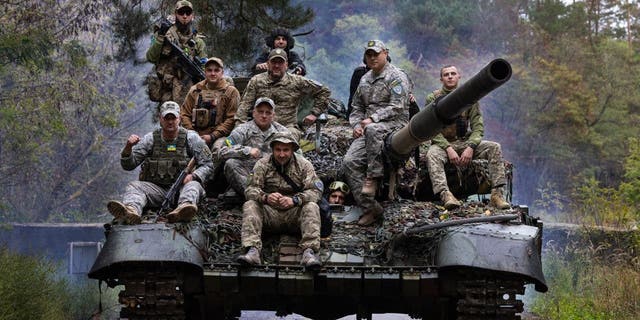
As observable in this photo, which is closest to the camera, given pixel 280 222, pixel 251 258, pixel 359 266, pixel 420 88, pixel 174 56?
pixel 251 258

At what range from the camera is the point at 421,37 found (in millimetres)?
39531

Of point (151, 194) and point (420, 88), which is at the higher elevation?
point (420, 88)

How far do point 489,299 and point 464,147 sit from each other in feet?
7.78

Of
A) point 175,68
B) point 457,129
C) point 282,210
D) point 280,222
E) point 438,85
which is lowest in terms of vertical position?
point 280,222

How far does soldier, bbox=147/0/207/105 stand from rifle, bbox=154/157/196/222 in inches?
127

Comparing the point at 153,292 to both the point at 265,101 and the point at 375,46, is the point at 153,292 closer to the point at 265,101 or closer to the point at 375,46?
the point at 265,101

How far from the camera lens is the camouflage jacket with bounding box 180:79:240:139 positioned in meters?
13.5

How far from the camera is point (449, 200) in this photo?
11.8 m

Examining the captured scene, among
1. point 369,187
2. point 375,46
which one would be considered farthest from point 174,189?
point 375,46

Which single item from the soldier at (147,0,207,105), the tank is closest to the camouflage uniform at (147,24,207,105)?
the soldier at (147,0,207,105)

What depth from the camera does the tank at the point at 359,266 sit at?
34.3ft

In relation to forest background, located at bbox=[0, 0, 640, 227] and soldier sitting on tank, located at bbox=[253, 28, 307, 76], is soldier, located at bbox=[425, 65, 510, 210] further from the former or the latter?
forest background, located at bbox=[0, 0, 640, 227]

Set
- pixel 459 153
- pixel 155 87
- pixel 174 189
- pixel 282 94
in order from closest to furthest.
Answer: pixel 174 189 → pixel 459 153 → pixel 282 94 → pixel 155 87

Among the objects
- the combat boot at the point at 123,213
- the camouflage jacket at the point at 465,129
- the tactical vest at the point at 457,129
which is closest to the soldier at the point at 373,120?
the camouflage jacket at the point at 465,129
